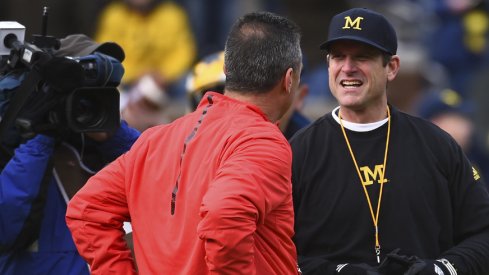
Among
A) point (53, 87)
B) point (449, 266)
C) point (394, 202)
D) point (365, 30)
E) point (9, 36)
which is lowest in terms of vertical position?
point (449, 266)

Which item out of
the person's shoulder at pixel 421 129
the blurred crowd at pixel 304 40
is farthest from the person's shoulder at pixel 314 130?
the blurred crowd at pixel 304 40

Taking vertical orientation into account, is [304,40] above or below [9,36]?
below

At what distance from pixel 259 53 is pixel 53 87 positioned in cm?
101

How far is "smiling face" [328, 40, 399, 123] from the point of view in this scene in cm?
546

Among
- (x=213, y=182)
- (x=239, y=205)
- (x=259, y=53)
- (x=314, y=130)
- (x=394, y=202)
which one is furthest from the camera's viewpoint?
(x=314, y=130)

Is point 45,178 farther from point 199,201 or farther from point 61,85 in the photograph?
point 199,201

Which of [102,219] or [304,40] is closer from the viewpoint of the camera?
[102,219]

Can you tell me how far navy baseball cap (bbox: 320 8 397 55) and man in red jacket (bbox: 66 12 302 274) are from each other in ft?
1.87

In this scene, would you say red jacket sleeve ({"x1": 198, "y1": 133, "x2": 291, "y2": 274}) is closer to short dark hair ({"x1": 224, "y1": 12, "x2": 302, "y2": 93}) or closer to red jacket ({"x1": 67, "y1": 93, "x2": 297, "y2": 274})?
red jacket ({"x1": 67, "y1": 93, "x2": 297, "y2": 274})

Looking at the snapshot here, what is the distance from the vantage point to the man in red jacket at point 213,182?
4418mm

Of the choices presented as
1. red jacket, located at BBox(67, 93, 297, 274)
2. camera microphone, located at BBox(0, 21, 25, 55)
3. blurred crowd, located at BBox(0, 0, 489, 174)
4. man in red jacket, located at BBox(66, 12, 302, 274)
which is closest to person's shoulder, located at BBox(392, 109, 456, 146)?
man in red jacket, located at BBox(66, 12, 302, 274)

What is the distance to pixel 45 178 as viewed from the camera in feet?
17.6

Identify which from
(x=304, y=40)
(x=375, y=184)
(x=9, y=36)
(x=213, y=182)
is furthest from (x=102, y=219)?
(x=304, y=40)

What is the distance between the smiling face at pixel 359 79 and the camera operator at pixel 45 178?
964mm
